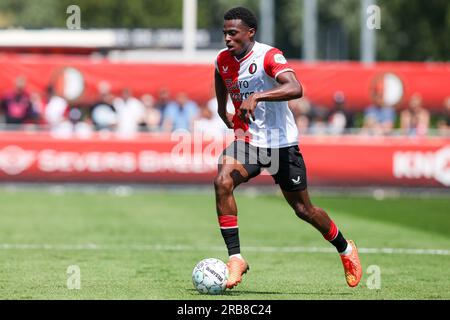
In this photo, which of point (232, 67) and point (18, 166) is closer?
point (232, 67)

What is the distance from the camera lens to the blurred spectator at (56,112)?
26.6 meters

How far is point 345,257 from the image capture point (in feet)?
36.0

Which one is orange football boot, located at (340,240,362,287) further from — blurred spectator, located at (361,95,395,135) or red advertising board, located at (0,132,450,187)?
blurred spectator, located at (361,95,395,135)

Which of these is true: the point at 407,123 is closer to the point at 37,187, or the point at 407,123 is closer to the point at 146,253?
the point at 37,187

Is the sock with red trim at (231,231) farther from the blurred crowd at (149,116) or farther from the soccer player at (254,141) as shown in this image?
the blurred crowd at (149,116)

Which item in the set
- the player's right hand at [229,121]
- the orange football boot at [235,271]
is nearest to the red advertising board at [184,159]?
the player's right hand at [229,121]

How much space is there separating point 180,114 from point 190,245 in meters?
11.5

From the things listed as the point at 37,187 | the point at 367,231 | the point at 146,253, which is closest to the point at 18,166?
the point at 37,187

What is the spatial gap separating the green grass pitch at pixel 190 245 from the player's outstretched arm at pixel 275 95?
1.58m

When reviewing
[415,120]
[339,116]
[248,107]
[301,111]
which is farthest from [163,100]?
[248,107]

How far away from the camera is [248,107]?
995cm

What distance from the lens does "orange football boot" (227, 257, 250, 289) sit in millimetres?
10234
